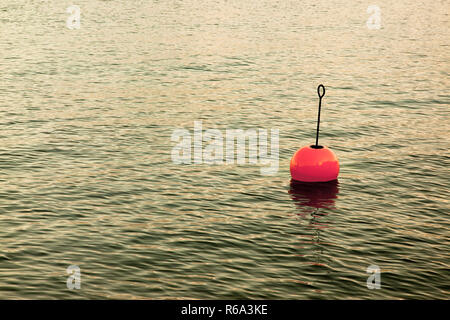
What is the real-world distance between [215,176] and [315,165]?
133 inches

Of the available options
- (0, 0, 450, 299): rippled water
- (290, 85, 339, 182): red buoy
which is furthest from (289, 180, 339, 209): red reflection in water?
(290, 85, 339, 182): red buoy

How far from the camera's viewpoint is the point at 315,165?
73.6ft

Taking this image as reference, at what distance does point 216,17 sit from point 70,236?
55.4 m

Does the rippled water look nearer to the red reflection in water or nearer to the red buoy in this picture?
the red reflection in water

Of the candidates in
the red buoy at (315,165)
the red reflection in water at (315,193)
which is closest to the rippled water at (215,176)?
the red reflection in water at (315,193)

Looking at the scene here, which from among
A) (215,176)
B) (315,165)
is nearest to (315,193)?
(315,165)

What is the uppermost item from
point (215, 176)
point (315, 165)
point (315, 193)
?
point (315, 165)

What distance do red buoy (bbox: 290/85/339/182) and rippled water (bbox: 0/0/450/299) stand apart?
0.45 meters

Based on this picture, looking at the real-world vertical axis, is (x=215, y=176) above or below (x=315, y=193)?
above

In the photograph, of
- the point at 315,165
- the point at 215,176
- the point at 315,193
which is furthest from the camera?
the point at 215,176

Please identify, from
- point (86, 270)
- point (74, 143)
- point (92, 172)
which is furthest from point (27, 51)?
point (86, 270)

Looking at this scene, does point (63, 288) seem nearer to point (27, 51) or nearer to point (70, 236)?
point (70, 236)

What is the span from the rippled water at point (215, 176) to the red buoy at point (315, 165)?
453mm

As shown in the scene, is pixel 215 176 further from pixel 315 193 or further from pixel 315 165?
pixel 315 193
